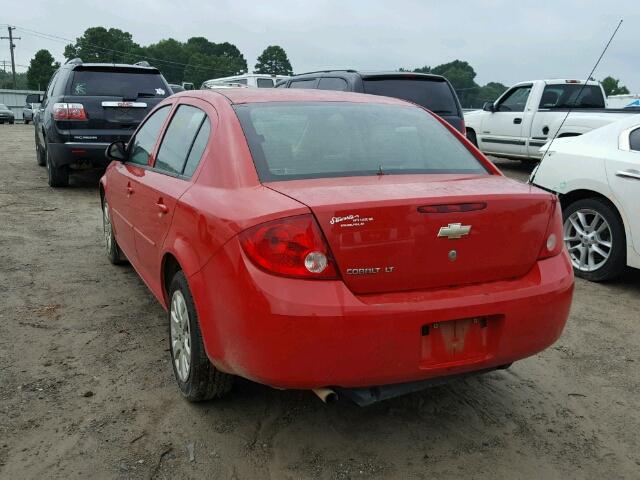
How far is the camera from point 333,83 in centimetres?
866

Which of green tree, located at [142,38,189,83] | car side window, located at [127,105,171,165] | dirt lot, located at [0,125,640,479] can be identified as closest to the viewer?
dirt lot, located at [0,125,640,479]

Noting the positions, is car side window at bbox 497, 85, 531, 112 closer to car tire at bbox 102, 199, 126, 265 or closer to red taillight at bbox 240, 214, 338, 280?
car tire at bbox 102, 199, 126, 265

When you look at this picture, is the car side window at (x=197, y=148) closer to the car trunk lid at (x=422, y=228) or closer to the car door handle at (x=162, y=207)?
the car door handle at (x=162, y=207)

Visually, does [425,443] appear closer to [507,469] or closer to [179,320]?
[507,469]

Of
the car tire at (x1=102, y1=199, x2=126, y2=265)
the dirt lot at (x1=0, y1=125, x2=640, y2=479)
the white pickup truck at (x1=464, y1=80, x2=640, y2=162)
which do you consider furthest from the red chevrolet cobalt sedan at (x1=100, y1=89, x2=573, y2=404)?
the white pickup truck at (x1=464, y1=80, x2=640, y2=162)

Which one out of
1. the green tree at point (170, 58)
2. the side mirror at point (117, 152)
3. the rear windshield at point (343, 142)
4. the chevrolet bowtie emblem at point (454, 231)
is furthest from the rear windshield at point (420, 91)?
the green tree at point (170, 58)

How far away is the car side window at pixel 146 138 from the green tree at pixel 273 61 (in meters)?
92.8

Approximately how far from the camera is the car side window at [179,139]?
3.49 metres

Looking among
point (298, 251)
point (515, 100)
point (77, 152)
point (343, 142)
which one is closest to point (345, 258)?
point (298, 251)

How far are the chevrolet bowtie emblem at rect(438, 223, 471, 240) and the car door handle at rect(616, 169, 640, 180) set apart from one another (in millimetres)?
3186

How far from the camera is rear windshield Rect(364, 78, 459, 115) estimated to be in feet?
27.1

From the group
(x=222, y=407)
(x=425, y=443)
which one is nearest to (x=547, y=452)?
(x=425, y=443)

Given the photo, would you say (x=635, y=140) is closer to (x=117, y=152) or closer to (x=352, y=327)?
(x=352, y=327)

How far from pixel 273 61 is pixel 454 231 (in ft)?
319
